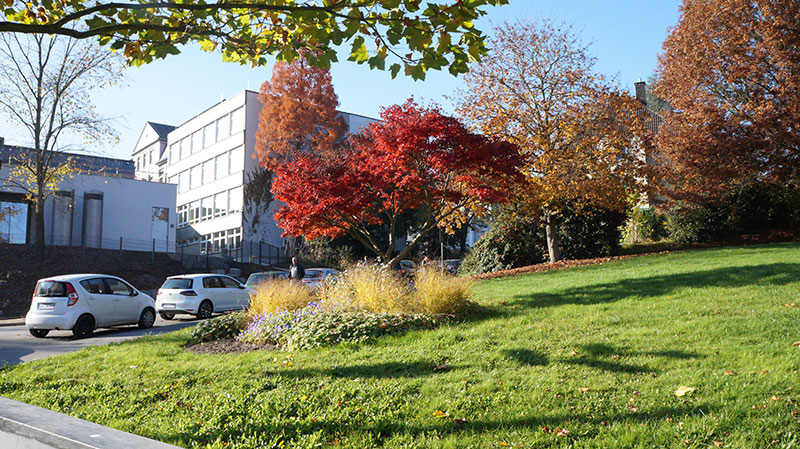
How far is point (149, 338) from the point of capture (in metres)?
12.0

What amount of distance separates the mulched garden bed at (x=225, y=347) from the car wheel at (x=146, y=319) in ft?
22.3

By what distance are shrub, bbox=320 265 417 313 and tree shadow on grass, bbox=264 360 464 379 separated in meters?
3.07

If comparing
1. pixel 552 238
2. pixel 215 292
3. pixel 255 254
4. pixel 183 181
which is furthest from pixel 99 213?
pixel 552 238

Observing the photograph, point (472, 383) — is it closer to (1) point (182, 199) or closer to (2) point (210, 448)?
(2) point (210, 448)

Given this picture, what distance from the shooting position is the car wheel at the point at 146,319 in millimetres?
16719

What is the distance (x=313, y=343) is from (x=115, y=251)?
2835 cm

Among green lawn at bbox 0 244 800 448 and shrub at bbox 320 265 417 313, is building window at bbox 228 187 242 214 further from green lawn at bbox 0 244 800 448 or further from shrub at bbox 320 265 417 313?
green lawn at bbox 0 244 800 448

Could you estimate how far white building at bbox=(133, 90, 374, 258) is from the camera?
41000 mm

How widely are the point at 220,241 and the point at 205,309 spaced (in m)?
25.5

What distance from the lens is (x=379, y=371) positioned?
6844mm

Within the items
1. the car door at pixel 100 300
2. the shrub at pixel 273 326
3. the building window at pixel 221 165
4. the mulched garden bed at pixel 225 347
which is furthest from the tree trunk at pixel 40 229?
the shrub at pixel 273 326

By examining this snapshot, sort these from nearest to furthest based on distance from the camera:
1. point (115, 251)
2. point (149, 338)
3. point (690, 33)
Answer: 1. point (149, 338)
2. point (690, 33)
3. point (115, 251)

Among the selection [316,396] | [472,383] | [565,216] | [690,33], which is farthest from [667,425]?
[690,33]

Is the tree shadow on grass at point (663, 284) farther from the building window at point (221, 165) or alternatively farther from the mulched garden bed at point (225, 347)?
the building window at point (221, 165)
